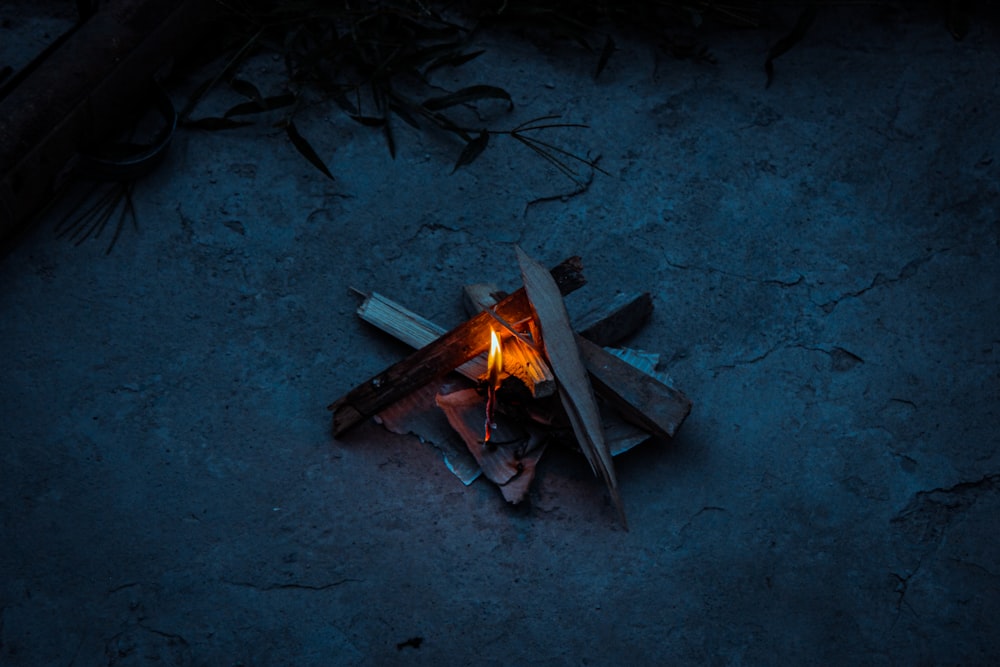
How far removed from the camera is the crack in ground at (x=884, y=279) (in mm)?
2794

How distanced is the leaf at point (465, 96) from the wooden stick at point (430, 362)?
3.26 feet

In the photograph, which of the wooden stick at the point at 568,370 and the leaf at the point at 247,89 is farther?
the leaf at the point at 247,89

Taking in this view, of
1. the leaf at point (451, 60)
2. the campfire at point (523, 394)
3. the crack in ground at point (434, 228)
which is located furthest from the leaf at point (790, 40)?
the campfire at point (523, 394)

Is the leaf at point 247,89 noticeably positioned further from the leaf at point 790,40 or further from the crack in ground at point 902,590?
the crack in ground at point 902,590

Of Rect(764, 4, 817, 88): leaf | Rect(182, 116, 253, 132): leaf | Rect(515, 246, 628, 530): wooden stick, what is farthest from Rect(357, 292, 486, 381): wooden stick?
Rect(764, 4, 817, 88): leaf

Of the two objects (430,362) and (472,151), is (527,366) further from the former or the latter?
(472,151)

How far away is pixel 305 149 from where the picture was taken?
2.97 metres

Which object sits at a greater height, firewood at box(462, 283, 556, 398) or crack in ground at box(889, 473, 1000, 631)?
firewood at box(462, 283, 556, 398)

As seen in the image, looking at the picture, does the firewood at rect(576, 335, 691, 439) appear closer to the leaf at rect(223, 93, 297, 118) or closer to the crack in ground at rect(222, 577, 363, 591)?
the crack in ground at rect(222, 577, 363, 591)

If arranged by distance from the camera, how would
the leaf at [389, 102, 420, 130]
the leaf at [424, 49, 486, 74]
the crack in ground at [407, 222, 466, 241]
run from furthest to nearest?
the leaf at [424, 49, 486, 74]
the leaf at [389, 102, 420, 130]
the crack in ground at [407, 222, 466, 241]

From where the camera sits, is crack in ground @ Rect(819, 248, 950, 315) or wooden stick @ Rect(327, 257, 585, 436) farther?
crack in ground @ Rect(819, 248, 950, 315)

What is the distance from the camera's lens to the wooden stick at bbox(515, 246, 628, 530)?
90.3 inches

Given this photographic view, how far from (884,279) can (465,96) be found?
142 centimetres

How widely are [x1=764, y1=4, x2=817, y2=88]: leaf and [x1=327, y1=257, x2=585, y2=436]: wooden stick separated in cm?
139
